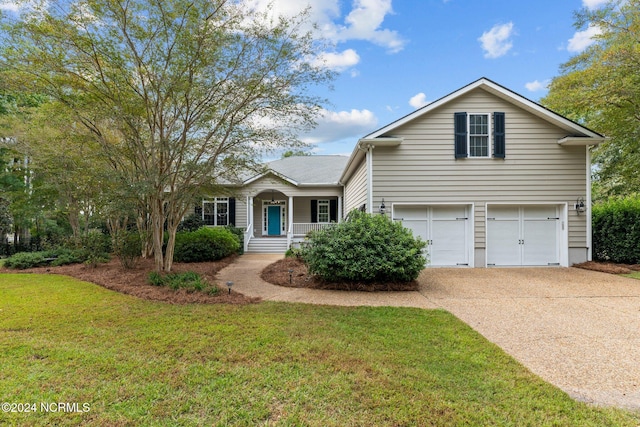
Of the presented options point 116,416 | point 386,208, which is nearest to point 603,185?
point 386,208

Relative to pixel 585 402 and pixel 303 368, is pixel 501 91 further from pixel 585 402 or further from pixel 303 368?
pixel 303 368

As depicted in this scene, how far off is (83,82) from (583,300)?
37.1ft

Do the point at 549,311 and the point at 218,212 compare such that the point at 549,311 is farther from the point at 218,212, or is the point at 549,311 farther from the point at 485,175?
the point at 218,212

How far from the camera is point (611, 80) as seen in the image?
960cm

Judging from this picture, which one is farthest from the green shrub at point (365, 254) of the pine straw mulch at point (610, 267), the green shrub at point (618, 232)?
the green shrub at point (618, 232)

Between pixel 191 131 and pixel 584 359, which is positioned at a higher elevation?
pixel 191 131

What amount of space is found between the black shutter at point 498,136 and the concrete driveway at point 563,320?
375cm

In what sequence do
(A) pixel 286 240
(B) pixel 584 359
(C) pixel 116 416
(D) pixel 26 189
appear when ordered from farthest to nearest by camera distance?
(A) pixel 286 240 < (D) pixel 26 189 < (B) pixel 584 359 < (C) pixel 116 416

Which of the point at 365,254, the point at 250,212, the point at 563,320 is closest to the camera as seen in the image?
the point at 563,320

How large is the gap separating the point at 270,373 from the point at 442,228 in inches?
333

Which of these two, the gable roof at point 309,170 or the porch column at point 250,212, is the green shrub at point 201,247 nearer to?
the gable roof at point 309,170

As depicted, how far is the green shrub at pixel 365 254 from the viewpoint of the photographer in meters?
6.77

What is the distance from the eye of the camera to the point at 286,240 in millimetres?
16109

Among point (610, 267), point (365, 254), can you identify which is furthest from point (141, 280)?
point (610, 267)
